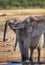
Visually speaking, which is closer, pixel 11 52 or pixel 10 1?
pixel 11 52

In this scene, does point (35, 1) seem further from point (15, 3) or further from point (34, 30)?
point (34, 30)

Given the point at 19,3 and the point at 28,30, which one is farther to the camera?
the point at 19,3

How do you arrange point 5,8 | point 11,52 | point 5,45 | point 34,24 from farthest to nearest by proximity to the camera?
point 5,8
point 5,45
point 11,52
point 34,24

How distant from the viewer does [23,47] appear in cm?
639

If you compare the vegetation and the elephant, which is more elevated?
the elephant

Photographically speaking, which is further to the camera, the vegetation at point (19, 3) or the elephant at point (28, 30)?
the vegetation at point (19, 3)

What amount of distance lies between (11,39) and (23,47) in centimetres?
306

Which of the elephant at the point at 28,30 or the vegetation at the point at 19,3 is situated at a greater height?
the elephant at the point at 28,30

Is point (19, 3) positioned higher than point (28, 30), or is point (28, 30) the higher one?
point (28, 30)

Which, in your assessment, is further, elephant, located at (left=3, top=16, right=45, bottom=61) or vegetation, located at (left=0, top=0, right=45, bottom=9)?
vegetation, located at (left=0, top=0, right=45, bottom=9)

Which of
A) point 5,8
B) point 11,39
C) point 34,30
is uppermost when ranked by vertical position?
point 34,30

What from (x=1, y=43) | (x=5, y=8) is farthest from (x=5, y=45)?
(x=5, y=8)

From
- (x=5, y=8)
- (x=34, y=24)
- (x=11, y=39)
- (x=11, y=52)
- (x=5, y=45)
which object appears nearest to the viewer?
(x=34, y=24)

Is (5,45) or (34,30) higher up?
(34,30)
